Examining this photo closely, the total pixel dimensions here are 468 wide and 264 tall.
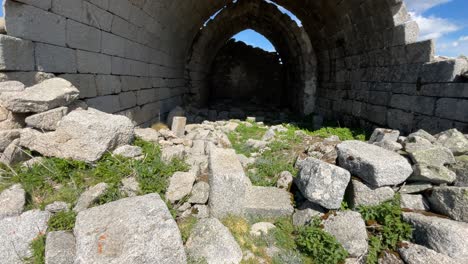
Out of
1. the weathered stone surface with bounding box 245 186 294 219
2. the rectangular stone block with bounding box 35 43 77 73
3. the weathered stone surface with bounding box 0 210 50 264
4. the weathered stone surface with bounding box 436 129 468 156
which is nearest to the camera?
the weathered stone surface with bounding box 0 210 50 264

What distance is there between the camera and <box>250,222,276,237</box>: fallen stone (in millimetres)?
2780

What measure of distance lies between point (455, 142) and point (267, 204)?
8.53 ft

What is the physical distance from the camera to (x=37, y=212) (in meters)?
2.37

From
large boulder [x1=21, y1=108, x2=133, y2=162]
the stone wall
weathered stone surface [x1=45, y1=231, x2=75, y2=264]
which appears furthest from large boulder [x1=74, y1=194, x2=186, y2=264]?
the stone wall

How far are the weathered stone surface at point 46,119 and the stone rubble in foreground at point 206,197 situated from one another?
1 centimetres

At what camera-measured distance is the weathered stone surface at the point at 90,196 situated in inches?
98.8

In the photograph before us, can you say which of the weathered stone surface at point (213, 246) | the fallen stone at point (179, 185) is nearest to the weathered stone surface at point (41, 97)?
the fallen stone at point (179, 185)

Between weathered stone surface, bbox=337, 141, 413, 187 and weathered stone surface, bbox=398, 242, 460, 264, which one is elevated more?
weathered stone surface, bbox=337, 141, 413, 187

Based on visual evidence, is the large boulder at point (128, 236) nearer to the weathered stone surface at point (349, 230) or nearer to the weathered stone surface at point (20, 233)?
the weathered stone surface at point (20, 233)

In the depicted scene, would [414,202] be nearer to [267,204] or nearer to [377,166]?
[377,166]

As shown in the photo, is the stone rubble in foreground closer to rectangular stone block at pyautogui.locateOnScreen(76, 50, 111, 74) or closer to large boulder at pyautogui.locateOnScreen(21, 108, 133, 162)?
large boulder at pyautogui.locateOnScreen(21, 108, 133, 162)

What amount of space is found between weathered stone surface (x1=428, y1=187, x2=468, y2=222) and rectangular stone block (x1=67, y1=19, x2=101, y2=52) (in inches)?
192

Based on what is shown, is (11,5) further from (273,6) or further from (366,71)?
(273,6)

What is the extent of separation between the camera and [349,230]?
2.65 m
